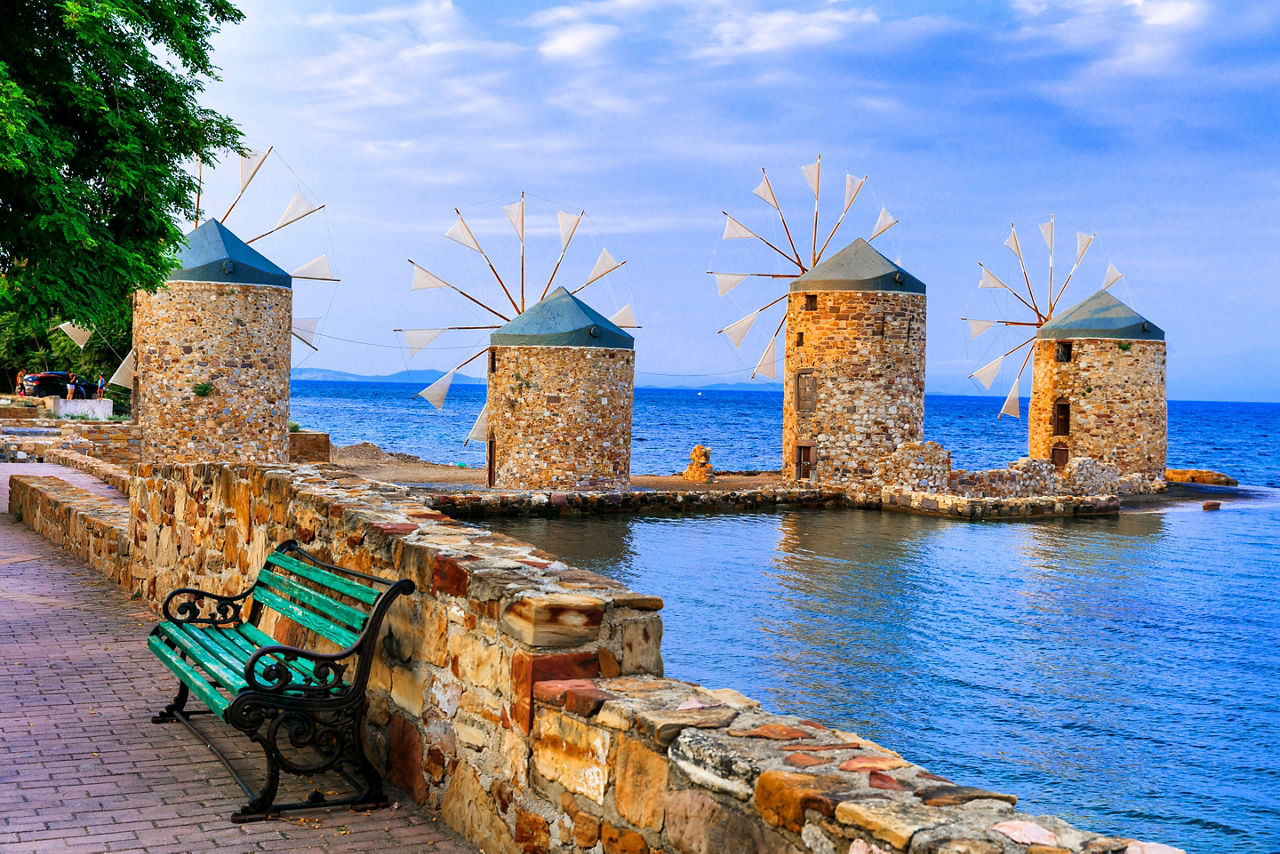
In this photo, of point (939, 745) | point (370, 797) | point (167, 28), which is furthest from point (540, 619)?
point (167, 28)

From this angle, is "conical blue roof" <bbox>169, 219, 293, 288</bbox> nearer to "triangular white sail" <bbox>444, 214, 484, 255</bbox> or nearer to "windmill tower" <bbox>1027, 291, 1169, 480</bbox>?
"triangular white sail" <bbox>444, 214, 484, 255</bbox>

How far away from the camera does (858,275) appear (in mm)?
24062

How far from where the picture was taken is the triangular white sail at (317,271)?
24.9 meters

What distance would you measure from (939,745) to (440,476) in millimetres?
20424

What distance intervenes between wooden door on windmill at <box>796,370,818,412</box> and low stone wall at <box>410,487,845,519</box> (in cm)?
186

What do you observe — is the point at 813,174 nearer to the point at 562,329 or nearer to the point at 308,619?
the point at 562,329

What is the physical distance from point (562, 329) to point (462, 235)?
8.23 m

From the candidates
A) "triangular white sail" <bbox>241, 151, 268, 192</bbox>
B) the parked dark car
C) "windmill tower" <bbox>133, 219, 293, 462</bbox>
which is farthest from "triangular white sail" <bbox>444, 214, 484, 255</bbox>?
the parked dark car

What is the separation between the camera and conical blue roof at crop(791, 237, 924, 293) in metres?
23.9

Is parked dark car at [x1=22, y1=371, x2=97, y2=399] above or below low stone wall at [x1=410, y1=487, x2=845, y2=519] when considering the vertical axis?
above

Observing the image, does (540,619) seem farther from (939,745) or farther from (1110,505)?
(1110,505)

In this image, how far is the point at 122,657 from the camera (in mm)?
5887

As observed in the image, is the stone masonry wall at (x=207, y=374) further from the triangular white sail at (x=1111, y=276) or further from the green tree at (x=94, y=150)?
the triangular white sail at (x=1111, y=276)

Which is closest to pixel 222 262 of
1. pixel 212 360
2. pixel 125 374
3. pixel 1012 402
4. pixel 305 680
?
pixel 212 360
